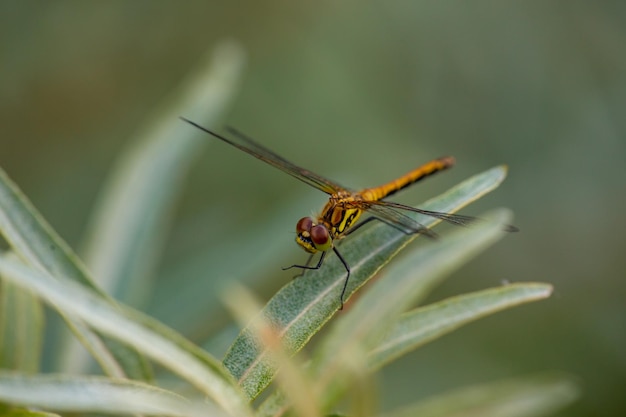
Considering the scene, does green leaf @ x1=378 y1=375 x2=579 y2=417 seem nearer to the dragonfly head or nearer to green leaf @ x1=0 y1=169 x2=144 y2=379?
green leaf @ x1=0 y1=169 x2=144 y2=379

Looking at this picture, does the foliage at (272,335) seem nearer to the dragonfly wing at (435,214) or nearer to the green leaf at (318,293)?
the green leaf at (318,293)

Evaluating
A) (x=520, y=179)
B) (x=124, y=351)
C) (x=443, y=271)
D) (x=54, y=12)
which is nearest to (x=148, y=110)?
(x=54, y=12)

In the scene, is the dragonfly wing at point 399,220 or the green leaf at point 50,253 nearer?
the green leaf at point 50,253

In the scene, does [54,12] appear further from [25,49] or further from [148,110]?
[148,110]

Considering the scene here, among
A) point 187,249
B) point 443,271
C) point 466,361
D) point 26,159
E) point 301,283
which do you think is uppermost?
point 443,271

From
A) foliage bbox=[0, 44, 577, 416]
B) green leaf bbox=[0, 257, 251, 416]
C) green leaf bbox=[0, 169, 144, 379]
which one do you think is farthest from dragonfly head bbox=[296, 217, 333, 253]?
green leaf bbox=[0, 257, 251, 416]

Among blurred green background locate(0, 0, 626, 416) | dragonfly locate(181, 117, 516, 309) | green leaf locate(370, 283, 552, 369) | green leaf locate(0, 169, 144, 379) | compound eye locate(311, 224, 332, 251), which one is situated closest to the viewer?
green leaf locate(370, 283, 552, 369)

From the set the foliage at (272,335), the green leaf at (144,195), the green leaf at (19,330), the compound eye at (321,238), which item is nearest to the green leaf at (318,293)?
the foliage at (272,335)
